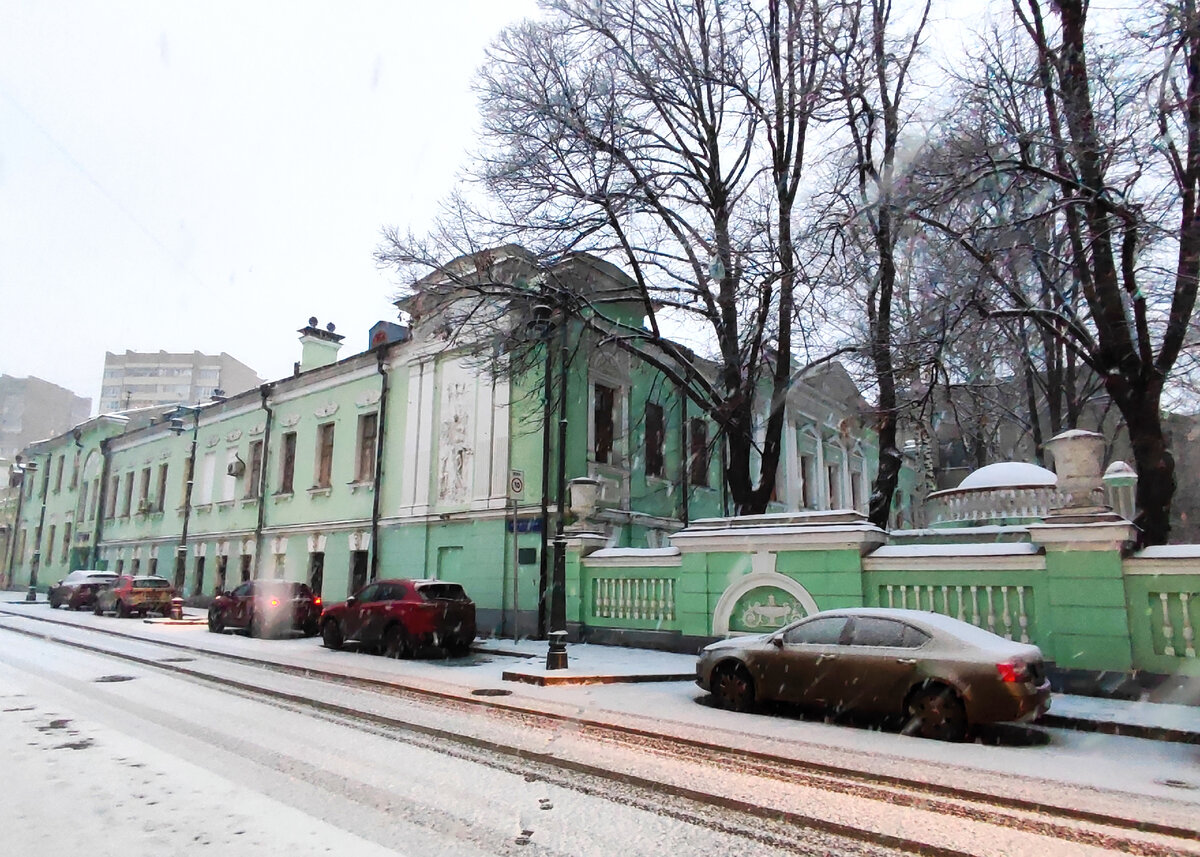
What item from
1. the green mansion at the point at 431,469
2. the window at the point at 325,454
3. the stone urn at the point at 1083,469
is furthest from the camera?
the window at the point at 325,454

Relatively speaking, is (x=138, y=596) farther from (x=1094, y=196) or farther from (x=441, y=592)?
(x=1094, y=196)

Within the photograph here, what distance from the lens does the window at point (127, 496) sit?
37.5m

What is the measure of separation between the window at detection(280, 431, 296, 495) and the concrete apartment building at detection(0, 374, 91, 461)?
90.2 m

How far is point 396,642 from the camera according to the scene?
15680 millimetres

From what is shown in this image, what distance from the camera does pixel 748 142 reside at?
1761 cm

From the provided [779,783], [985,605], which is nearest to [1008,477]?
[985,605]

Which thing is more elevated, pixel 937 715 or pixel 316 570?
pixel 316 570

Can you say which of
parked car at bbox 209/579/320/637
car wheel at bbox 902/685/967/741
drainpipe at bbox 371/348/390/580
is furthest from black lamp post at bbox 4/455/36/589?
car wheel at bbox 902/685/967/741

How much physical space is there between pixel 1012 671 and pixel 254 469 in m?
27.8

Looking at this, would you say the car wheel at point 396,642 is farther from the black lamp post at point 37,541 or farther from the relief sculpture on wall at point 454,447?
the black lamp post at point 37,541

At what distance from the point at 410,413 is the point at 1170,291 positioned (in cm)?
1786

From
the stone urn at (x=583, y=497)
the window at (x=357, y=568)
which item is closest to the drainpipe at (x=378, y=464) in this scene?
the window at (x=357, y=568)

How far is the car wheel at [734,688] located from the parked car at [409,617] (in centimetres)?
723

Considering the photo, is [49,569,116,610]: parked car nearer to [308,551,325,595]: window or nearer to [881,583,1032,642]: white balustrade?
[308,551,325,595]: window
